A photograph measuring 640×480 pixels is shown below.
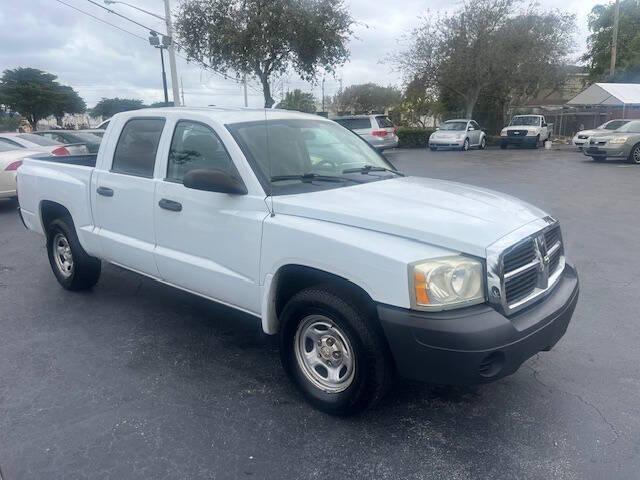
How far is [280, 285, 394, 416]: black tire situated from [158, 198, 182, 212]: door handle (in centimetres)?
122

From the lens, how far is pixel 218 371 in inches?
152

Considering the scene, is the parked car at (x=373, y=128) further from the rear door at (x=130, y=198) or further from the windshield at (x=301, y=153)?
the rear door at (x=130, y=198)

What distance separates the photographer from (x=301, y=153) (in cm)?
399

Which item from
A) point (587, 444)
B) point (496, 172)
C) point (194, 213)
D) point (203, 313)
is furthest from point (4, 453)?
point (496, 172)

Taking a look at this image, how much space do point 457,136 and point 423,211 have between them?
2483cm

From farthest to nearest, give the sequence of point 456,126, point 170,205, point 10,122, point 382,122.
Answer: point 10,122, point 456,126, point 382,122, point 170,205

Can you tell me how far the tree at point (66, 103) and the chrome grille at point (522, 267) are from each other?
60278 mm

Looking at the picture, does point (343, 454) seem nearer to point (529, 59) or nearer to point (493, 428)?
point (493, 428)

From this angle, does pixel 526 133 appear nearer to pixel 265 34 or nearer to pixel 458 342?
pixel 265 34

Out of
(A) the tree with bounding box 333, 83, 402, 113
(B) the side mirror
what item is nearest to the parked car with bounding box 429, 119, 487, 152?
(B) the side mirror

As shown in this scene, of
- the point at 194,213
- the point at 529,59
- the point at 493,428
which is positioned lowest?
the point at 493,428

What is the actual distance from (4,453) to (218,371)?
1384 mm

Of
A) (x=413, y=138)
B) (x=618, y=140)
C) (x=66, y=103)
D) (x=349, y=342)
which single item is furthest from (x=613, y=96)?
(x=66, y=103)

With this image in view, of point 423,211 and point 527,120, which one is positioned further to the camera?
point 527,120
